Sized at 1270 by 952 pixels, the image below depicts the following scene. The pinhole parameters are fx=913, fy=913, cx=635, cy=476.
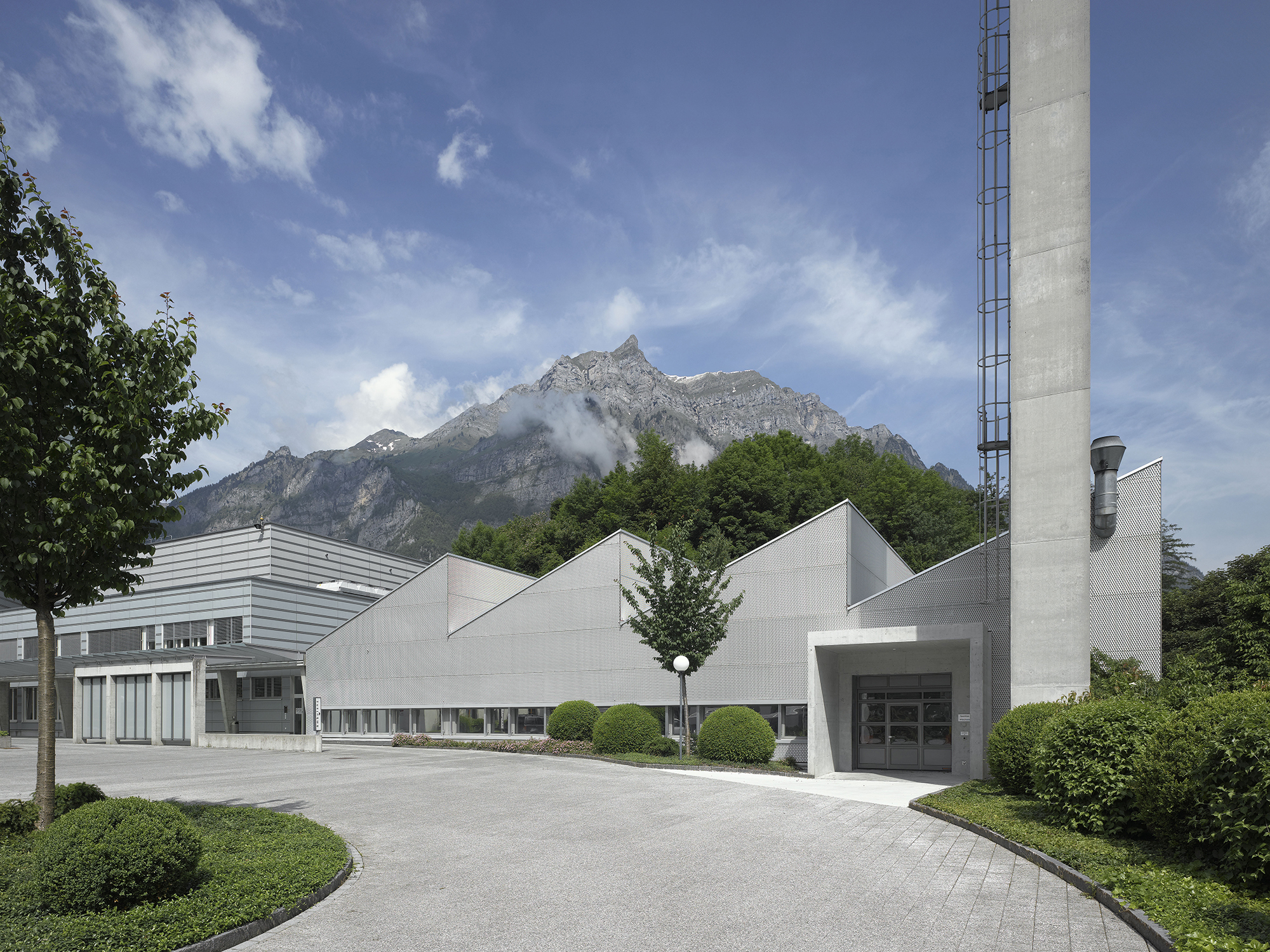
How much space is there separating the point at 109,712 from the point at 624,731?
2936cm

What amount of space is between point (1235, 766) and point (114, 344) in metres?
13.4

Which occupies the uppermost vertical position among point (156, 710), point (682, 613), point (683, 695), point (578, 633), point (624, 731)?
point (682, 613)

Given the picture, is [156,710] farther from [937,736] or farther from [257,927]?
[257,927]

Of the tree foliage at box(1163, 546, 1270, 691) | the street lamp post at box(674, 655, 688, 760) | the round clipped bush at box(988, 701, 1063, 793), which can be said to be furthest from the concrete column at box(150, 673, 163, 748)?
the tree foliage at box(1163, 546, 1270, 691)

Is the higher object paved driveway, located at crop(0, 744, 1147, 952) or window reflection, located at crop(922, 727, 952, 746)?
paved driveway, located at crop(0, 744, 1147, 952)

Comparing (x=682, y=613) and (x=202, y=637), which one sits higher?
(x=682, y=613)

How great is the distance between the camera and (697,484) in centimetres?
6162

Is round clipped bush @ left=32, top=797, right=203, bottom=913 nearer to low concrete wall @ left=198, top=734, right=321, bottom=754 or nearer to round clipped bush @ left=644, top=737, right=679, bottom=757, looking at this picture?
round clipped bush @ left=644, top=737, right=679, bottom=757

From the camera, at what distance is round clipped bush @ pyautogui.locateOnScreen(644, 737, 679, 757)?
28533mm

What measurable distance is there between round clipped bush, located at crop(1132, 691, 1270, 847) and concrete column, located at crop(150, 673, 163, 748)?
42678 millimetres

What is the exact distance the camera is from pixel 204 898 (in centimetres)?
814

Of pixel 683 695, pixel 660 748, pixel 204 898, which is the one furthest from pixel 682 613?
pixel 204 898

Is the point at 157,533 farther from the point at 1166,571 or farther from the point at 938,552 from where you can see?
the point at 1166,571

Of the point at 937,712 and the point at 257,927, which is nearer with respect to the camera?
the point at 257,927
